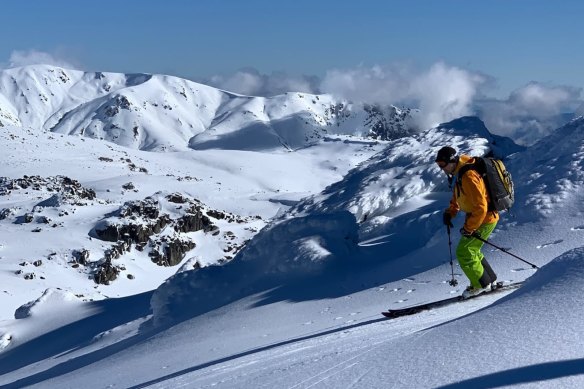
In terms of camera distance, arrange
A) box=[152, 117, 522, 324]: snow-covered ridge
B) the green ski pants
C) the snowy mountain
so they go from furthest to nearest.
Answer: box=[152, 117, 522, 324]: snow-covered ridge → the green ski pants → the snowy mountain

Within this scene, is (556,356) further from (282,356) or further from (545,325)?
(282,356)

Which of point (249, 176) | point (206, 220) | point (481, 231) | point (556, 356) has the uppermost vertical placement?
point (249, 176)

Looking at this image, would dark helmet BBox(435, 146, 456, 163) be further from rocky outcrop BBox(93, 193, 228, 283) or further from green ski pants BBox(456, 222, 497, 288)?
rocky outcrop BBox(93, 193, 228, 283)

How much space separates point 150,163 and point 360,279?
148 m

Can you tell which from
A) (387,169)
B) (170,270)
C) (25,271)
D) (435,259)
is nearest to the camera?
(435,259)

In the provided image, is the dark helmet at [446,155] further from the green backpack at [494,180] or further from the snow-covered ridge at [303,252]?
the snow-covered ridge at [303,252]

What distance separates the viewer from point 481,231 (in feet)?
34.6

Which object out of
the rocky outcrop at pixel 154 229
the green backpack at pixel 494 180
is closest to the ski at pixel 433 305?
the green backpack at pixel 494 180

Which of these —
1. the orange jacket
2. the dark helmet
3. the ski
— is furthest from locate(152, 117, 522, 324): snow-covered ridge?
the dark helmet

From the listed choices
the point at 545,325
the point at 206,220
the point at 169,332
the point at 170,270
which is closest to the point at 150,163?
the point at 206,220

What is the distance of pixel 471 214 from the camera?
33.7 feet

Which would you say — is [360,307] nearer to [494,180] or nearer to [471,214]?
[471,214]

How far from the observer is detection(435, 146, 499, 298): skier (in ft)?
33.1

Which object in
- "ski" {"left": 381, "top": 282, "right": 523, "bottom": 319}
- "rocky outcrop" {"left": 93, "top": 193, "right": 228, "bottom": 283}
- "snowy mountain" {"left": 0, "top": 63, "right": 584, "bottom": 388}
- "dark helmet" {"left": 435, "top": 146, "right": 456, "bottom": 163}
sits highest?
"rocky outcrop" {"left": 93, "top": 193, "right": 228, "bottom": 283}
